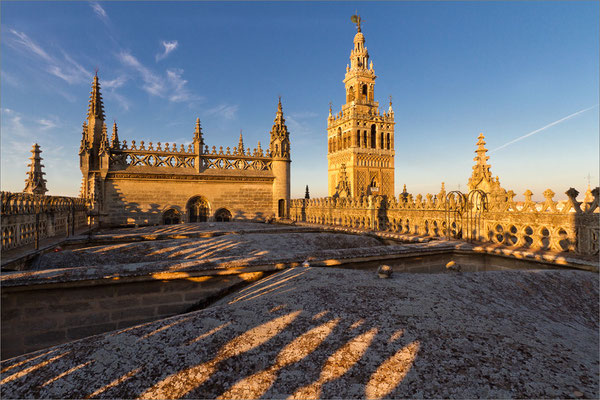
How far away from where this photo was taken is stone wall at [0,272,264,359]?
4176mm

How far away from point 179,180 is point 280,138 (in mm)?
8125

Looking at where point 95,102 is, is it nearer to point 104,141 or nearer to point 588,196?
point 104,141

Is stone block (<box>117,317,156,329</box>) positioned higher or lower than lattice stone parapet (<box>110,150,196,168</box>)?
lower

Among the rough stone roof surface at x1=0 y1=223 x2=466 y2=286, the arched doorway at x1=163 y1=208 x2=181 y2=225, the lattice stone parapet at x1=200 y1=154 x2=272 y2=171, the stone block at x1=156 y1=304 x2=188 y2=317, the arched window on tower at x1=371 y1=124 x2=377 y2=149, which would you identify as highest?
the arched window on tower at x1=371 y1=124 x2=377 y2=149

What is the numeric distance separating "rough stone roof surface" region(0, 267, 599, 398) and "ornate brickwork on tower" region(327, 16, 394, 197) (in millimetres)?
65418

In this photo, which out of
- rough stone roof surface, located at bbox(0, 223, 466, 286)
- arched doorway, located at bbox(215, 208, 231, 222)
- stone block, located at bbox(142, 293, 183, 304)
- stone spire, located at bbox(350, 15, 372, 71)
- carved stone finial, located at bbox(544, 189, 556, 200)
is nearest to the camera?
rough stone roof surface, located at bbox(0, 223, 466, 286)

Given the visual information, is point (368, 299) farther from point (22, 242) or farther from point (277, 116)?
point (277, 116)

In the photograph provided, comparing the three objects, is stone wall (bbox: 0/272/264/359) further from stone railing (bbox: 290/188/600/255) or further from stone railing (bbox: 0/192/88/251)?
stone railing (bbox: 290/188/600/255)

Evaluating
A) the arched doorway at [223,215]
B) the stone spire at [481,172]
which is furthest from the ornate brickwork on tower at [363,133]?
the stone spire at [481,172]

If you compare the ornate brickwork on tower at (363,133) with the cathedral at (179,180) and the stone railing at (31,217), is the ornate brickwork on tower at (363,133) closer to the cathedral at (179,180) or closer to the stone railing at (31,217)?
the cathedral at (179,180)

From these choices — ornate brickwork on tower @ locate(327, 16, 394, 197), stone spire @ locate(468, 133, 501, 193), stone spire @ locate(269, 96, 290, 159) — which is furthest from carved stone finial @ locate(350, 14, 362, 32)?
stone spire @ locate(468, 133, 501, 193)

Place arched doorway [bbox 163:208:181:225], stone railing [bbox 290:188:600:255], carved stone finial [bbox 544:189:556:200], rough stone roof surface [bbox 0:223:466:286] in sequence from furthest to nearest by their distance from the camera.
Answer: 1. arched doorway [bbox 163:208:181:225]
2. carved stone finial [bbox 544:189:556:200]
3. stone railing [bbox 290:188:600:255]
4. rough stone roof surface [bbox 0:223:466:286]

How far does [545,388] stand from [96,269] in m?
5.65

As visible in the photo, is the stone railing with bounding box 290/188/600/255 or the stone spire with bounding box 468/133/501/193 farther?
the stone spire with bounding box 468/133/501/193
